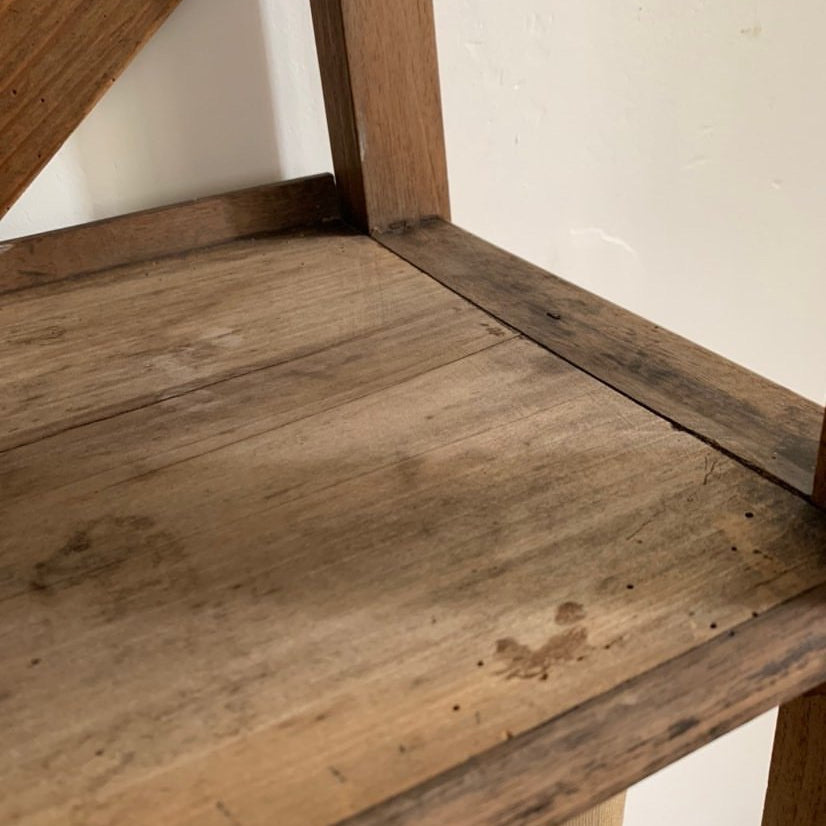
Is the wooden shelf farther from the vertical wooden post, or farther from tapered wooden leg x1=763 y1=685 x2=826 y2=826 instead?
tapered wooden leg x1=763 y1=685 x2=826 y2=826

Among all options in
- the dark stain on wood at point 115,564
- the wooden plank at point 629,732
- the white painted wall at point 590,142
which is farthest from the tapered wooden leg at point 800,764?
the white painted wall at point 590,142

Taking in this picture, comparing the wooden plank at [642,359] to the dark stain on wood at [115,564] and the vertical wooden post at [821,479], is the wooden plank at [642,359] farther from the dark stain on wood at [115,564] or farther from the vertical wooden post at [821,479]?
the dark stain on wood at [115,564]

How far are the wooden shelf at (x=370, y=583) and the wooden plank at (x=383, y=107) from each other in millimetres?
244

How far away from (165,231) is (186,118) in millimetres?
122

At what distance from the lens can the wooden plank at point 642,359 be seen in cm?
66

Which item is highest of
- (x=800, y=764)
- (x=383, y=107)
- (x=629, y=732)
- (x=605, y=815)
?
(x=383, y=107)

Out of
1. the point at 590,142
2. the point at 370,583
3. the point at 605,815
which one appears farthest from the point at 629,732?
the point at 590,142

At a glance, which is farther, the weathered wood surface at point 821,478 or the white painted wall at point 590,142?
the white painted wall at point 590,142

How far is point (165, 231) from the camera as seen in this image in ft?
3.40

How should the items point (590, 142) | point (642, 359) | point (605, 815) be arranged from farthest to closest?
point (590, 142) → point (605, 815) → point (642, 359)

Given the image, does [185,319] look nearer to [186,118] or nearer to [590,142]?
[186,118]

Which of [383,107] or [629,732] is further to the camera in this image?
[383,107]

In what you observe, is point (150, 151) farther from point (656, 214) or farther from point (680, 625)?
point (680, 625)

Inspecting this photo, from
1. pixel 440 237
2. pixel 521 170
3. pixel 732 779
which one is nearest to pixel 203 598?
pixel 440 237
